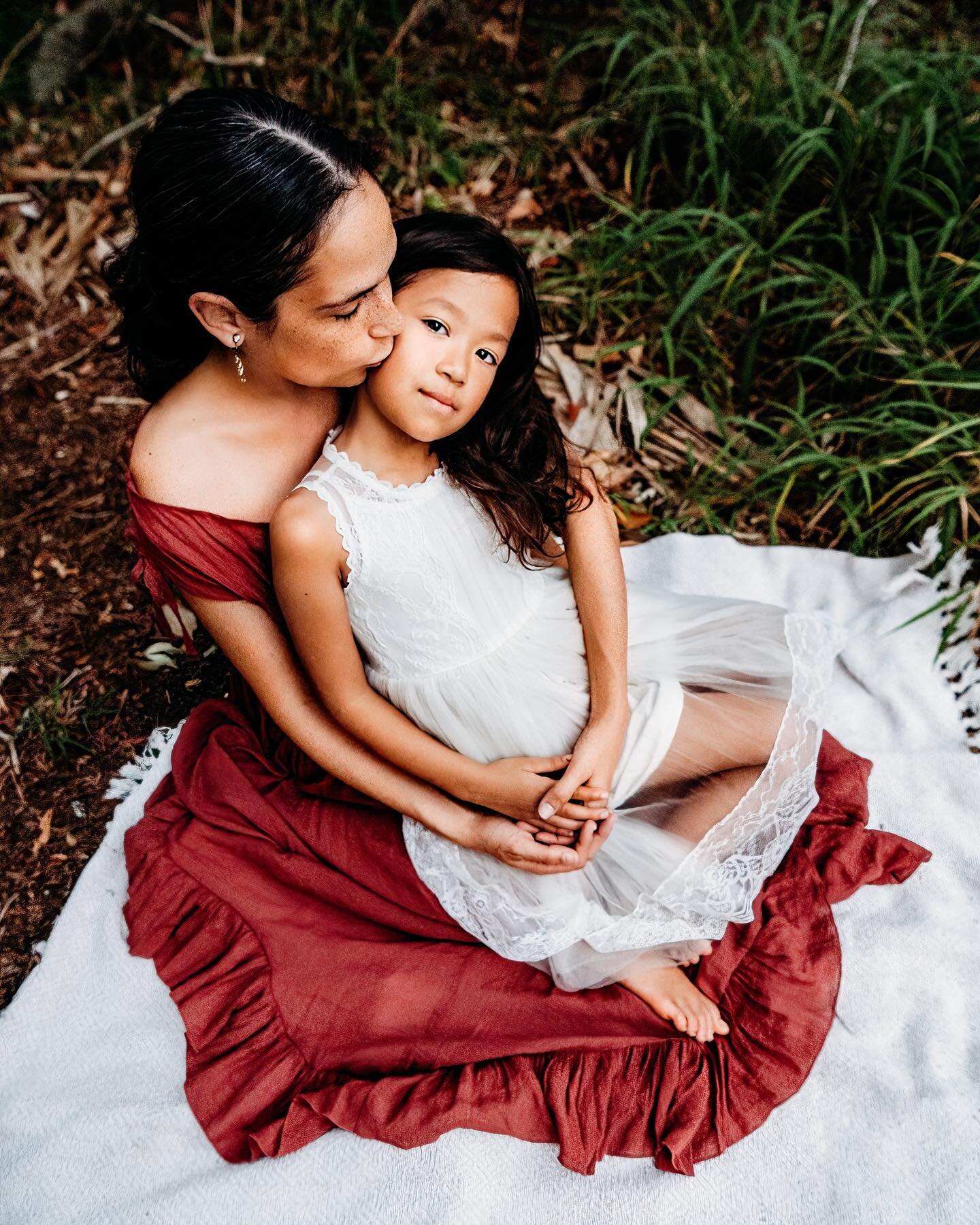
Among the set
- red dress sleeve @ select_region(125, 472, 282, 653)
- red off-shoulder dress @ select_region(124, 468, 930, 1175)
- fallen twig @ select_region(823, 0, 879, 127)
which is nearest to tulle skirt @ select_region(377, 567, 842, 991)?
red off-shoulder dress @ select_region(124, 468, 930, 1175)

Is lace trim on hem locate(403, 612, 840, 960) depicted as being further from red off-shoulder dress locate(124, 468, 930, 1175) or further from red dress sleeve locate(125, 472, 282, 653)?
red dress sleeve locate(125, 472, 282, 653)

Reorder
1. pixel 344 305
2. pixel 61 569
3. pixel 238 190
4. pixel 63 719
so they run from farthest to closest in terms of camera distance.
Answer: pixel 61 569 < pixel 63 719 < pixel 344 305 < pixel 238 190

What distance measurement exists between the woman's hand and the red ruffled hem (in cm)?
30

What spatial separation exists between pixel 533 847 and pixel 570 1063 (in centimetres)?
50

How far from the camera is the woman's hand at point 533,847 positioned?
6.17 ft

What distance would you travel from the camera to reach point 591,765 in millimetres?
1907

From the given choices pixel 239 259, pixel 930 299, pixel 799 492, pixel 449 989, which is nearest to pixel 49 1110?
pixel 449 989

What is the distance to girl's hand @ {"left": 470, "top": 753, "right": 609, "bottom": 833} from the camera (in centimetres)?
188

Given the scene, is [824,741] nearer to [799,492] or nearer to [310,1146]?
[799,492]

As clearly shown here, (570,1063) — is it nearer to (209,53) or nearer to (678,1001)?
(678,1001)

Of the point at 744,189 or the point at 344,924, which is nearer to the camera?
the point at 344,924

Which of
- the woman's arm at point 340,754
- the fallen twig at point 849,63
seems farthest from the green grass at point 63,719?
the fallen twig at point 849,63

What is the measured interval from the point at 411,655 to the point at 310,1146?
1053 millimetres

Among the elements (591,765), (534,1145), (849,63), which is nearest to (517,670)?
(591,765)
